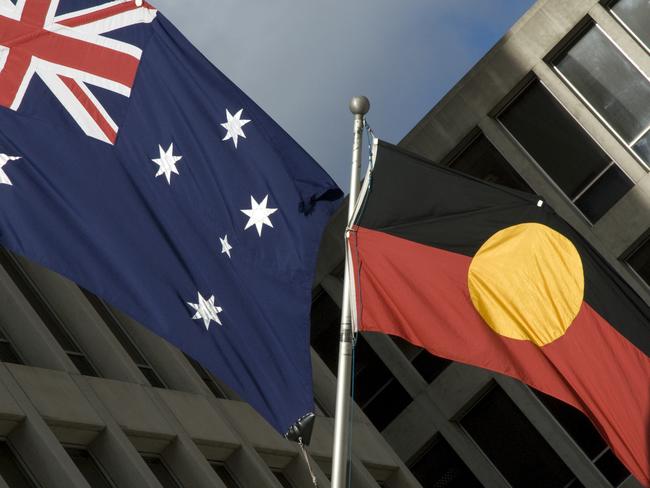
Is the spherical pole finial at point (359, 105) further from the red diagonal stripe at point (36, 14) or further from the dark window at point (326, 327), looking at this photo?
the dark window at point (326, 327)

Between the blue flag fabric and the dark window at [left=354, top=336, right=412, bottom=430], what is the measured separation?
20048 millimetres

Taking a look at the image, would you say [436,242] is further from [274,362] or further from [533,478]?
[533,478]

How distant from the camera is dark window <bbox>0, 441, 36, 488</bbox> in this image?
603 inches

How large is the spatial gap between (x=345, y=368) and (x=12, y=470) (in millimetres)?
6959

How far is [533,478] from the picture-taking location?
29500mm

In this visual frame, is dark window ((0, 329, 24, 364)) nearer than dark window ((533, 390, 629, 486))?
Yes

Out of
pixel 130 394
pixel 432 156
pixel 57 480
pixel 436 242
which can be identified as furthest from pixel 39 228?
pixel 432 156

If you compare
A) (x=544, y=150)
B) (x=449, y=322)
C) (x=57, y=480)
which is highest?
(x=544, y=150)

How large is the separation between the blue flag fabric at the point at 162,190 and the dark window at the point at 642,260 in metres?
18.8

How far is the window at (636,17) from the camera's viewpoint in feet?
93.2

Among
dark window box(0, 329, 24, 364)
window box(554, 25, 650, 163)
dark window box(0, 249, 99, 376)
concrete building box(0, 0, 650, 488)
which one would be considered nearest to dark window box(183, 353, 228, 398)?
concrete building box(0, 0, 650, 488)

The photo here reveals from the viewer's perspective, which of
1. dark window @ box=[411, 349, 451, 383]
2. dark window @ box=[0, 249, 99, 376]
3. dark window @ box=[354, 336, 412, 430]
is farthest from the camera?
dark window @ box=[354, 336, 412, 430]

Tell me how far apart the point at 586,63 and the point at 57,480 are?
18.1 m

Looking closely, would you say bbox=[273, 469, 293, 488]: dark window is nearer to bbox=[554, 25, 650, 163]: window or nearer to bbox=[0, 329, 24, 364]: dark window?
bbox=[0, 329, 24, 364]: dark window
